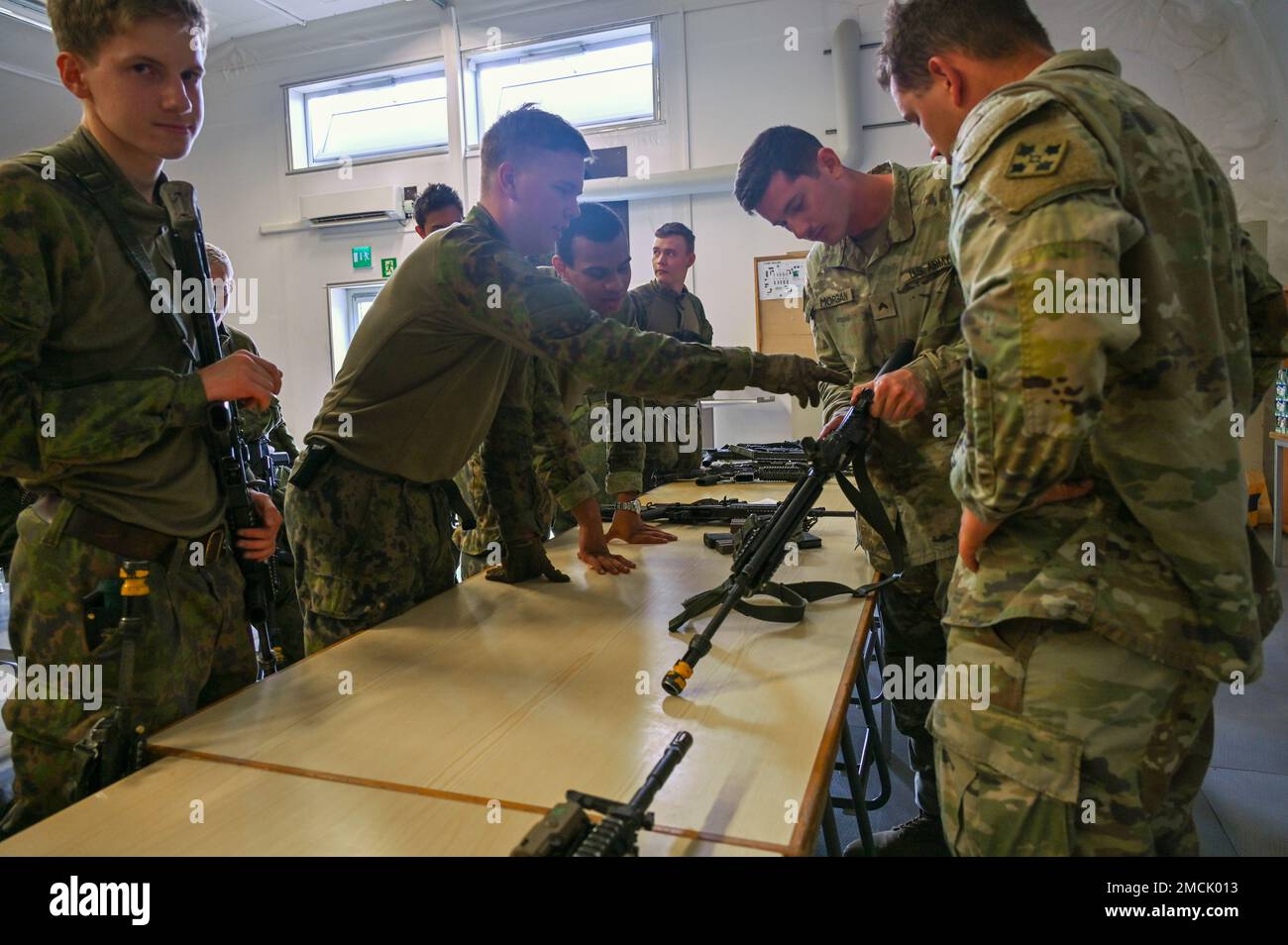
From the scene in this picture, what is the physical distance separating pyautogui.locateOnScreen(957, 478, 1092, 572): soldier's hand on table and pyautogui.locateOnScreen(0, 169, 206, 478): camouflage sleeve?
114cm

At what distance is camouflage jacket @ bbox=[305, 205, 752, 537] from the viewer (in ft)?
5.25

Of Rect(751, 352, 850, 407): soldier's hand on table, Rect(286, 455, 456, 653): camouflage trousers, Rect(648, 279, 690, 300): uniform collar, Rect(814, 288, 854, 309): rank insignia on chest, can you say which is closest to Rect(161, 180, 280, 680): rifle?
Rect(286, 455, 456, 653): camouflage trousers

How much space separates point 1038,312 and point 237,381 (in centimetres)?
111

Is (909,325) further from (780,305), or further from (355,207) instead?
(355,207)

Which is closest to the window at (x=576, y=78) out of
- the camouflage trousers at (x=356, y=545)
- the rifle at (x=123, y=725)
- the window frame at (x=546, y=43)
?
the window frame at (x=546, y=43)

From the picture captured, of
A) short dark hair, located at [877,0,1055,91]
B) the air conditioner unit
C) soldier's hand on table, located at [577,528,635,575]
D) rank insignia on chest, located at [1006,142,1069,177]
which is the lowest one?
soldier's hand on table, located at [577,528,635,575]

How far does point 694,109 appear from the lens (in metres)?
6.47

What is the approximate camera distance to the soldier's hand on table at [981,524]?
1.00 metres

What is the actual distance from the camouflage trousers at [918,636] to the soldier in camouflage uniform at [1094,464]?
80 centimetres

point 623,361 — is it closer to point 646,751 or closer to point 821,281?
point 821,281

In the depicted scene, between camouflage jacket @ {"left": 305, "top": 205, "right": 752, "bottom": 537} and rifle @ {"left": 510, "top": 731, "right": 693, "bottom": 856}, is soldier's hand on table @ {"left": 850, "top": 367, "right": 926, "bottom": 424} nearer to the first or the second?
camouflage jacket @ {"left": 305, "top": 205, "right": 752, "bottom": 537}

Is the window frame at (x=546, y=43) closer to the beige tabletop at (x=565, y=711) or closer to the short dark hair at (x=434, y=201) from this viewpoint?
the short dark hair at (x=434, y=201)

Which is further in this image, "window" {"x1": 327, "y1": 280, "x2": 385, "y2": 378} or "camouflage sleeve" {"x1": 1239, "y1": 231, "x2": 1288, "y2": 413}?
"window" {"x1": 327, "y1": 280, "x2": 385, "y2": 378}

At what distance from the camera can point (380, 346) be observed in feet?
5.42
